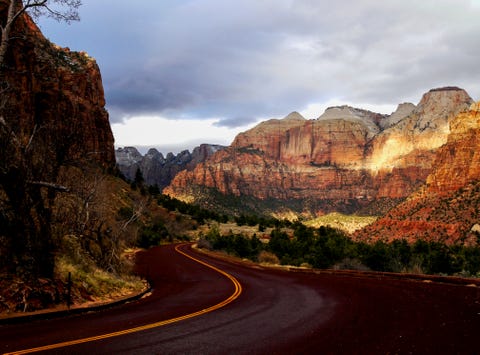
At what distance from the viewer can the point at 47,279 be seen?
11188 mm

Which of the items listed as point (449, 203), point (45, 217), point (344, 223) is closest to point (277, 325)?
point (45, 217)

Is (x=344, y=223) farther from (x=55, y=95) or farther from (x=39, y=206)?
(x=39, y=206)

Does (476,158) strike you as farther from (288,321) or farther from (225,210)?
(288,321)

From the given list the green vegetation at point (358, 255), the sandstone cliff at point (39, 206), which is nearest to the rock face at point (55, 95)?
the sandstone cliff at point (39, 206)

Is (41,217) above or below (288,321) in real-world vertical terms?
above

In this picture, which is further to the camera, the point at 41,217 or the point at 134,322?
the point at 41,217

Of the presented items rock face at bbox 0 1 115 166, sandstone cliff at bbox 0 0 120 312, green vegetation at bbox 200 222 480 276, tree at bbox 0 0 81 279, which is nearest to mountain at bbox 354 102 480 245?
green vegetation at bbox 200 222 480 276

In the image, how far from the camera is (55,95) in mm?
71562

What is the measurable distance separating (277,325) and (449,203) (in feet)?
352

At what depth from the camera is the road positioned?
7098 mm

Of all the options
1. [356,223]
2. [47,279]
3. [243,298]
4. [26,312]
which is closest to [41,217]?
[47,279]

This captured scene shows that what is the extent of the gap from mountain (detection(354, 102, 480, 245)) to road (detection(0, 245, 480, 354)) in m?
75.5

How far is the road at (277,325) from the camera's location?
23.3 ft

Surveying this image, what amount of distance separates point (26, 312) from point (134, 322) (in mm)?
2656
